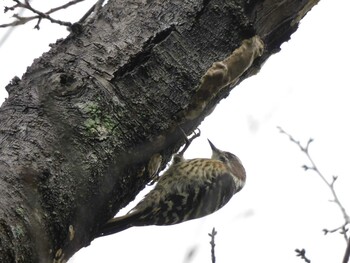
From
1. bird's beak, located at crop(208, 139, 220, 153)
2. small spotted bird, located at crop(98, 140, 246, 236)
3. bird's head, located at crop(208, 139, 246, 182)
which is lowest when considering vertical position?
small spotted bird, located at crop(98, 140, 246, 236)

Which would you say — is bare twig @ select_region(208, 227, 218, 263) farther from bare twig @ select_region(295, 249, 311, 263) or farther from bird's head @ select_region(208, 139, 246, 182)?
bird's head @ select_region(208, 139, 246, 182)

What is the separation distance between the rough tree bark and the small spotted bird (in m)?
1.31

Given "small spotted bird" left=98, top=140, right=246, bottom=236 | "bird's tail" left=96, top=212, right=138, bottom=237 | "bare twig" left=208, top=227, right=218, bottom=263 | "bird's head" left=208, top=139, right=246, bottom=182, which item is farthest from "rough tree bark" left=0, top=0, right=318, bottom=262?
"bird's head" left=208, top=139, right=246, bottom=182

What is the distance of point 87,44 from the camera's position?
3078mm

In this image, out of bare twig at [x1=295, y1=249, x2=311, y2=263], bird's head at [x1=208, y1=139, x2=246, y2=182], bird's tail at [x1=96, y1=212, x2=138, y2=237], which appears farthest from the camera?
bird's head at [x1=208, y1=139, x2=246, y2=182]

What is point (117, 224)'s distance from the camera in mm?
3764

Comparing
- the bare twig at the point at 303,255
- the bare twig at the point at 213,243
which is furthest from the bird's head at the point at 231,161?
the bare twig at the point at 303,255

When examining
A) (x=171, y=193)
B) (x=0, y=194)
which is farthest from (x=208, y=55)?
(x=171, y=193)

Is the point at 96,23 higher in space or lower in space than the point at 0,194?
higher

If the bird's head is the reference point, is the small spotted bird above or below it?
below

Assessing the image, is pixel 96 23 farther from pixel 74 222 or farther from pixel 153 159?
pixel 74 222

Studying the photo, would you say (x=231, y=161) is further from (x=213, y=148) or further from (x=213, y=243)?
(x=213, y=243)

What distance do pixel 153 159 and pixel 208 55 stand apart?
58cm

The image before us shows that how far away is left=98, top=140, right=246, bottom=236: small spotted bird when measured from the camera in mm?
4906
